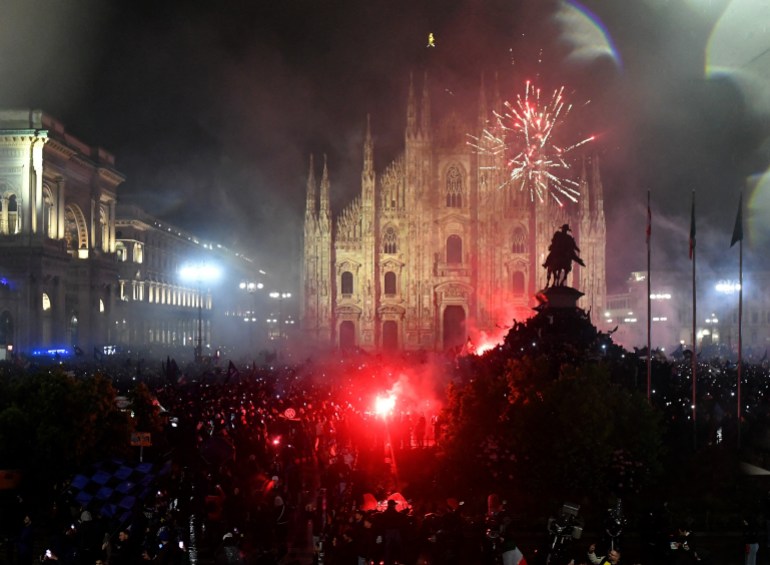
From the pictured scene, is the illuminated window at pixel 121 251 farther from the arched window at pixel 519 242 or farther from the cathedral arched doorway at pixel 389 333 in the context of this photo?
the arched window at pixel 519 242

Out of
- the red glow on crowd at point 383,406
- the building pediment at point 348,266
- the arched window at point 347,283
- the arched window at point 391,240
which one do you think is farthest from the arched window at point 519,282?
the red glow on crowd at point 383,406

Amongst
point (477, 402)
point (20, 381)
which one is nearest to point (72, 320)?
point (20, 381)

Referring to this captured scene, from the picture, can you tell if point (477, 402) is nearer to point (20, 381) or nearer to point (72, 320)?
point (20, 381)

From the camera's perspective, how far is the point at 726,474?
17.0 metres

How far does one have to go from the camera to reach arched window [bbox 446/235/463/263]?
63344 millimetres

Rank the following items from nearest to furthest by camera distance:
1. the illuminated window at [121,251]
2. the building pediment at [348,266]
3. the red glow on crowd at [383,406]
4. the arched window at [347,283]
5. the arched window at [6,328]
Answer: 1. the red glow on crowd at [383,406]
2. the arched window at [6,328]
3. the building pediment at [348,266]
4. the arched window at [347,283]
5. the illuminated window at [121,251]

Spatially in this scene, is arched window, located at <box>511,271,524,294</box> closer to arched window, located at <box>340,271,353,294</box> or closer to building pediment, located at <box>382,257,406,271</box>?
building pediment, located at <box>382,257,406,271</box>

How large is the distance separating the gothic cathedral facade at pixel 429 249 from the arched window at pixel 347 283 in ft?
0.33

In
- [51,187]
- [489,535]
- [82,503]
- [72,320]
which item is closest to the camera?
[489,535]

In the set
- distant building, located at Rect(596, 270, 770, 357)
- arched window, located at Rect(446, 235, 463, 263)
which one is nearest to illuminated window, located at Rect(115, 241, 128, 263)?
arched window, located at Rect(446, 235, 463, 263)

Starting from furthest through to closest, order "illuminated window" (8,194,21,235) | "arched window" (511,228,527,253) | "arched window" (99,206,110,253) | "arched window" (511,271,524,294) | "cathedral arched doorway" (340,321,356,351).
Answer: "cathedral arched doorway" (340,321,356,351)
"arched window" (511,271,524,294)
"arched window" (511,228,527,253)
"arched window" (99,206,110,253)
"illuminated window" (8,194,21,235)

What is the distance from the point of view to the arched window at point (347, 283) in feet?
206

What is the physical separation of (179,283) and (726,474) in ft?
247

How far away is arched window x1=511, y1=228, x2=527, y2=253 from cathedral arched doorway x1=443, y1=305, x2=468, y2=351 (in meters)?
6.31
